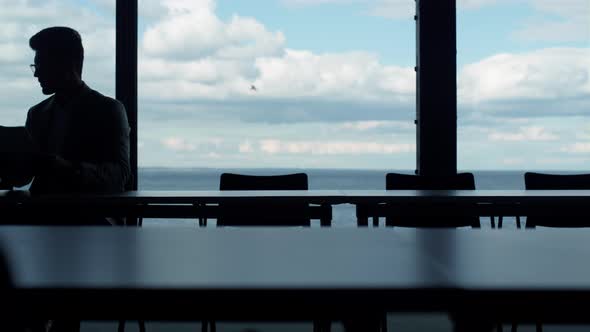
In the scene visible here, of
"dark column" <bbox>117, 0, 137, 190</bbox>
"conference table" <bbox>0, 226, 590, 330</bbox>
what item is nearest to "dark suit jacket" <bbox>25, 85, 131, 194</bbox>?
"conference table" <bbox>0, 226, 590, 330</bbox>

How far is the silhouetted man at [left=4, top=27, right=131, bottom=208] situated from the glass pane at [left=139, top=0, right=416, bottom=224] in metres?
1.26

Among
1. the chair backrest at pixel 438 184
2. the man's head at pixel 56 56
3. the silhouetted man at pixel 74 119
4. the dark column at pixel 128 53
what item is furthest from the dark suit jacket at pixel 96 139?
the dark column at pixel 128 53

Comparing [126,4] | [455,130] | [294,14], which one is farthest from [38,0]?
[455,130]

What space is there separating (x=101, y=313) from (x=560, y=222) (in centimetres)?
338

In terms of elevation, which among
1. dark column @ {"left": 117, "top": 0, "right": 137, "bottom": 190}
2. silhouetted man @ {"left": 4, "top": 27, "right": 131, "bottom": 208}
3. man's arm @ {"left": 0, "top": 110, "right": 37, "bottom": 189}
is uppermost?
dark column @ {"left": 117, "top": 0, "right": 137, "bottom": 190}

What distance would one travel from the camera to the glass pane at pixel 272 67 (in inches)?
176

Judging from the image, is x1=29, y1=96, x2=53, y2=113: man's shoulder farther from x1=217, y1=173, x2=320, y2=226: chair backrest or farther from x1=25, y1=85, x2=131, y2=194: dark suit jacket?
x1=217, y1=173, x2=320, y2=226: chair backrest

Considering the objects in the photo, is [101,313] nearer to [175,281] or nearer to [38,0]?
[175,281]

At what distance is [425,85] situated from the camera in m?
4.40

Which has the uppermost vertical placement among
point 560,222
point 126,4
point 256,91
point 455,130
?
point 126,4

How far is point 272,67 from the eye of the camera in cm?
533

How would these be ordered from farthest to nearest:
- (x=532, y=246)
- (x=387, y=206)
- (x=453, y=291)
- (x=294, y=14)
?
(x=294, y=14) < (x=387, y=206) < (x=532, y=246) < (x=453, y=291)

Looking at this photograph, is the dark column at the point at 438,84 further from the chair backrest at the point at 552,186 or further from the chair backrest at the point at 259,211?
the chair backrest at the point at 259,211

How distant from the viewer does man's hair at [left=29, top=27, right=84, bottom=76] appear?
2.62 meters
